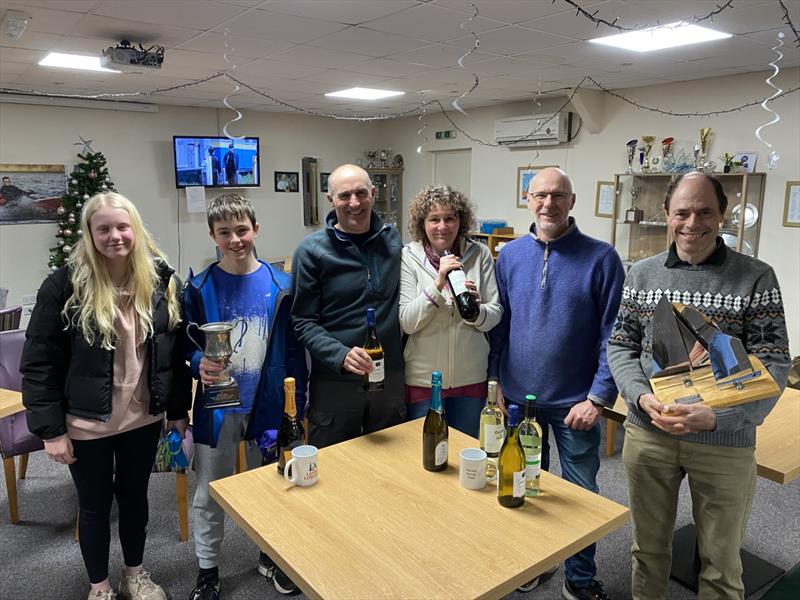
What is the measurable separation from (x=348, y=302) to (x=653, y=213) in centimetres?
406

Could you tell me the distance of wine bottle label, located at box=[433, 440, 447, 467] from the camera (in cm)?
159

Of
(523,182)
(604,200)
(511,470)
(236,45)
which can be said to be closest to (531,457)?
(511,470)

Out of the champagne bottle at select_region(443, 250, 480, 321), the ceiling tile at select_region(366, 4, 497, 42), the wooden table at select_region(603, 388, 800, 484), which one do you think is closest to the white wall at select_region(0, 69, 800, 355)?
the ceiling tile at select_region(366, 4, 497, 42)

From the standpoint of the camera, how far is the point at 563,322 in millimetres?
1970

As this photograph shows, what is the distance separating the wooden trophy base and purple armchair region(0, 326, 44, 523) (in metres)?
2.57

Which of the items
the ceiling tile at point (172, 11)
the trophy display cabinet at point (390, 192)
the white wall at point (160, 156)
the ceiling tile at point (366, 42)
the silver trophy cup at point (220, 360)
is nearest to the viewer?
the silver trophy cup at point (220, 360)

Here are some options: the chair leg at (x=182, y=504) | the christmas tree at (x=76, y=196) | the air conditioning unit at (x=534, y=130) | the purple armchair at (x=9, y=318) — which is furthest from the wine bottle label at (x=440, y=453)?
the christmas tree at (x=76, y=196)

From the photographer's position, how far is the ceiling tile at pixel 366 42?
11.1ft

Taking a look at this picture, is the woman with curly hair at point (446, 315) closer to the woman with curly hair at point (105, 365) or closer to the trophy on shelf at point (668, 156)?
the woman with curly hair at point (105, 365)

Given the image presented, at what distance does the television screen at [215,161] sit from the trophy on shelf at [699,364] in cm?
600

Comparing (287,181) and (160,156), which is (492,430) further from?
(287,181)

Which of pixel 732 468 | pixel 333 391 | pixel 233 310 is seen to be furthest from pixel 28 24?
pixel 732 468

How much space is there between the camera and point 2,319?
3400mm

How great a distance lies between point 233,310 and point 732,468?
157cm
